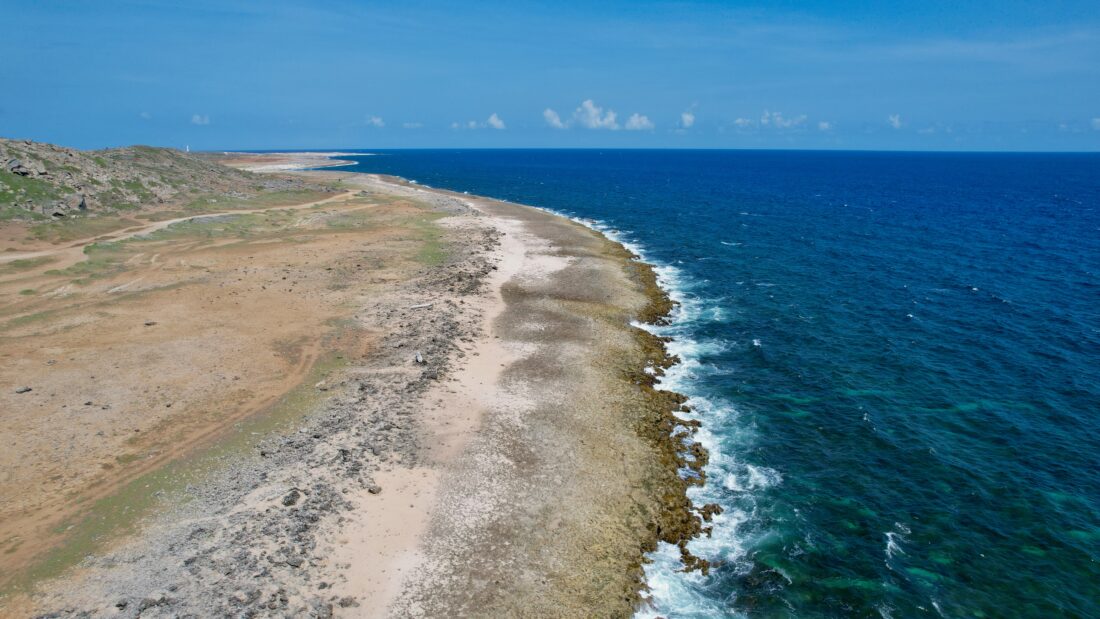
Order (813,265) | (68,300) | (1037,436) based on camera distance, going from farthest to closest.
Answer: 1. (813,265)
2. (68,300)
3. (1037,436)

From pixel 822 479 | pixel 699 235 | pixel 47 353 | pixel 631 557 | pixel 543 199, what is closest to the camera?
pixel 631 557

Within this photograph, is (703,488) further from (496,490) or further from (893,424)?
(893,424)

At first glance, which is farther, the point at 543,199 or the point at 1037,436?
the point at 543,199

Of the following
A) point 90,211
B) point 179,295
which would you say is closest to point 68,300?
point 179,295

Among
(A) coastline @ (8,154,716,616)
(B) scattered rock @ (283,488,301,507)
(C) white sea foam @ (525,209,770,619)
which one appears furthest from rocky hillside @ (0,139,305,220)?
(C) white sea foam @ (525,209,770,619)

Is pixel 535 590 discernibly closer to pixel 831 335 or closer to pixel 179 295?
pixel 831 335

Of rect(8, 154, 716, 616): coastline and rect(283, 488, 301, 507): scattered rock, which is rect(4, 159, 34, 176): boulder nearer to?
rect(8, 154, 716, 616): coastline

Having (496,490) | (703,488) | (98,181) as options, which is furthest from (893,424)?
(98,181)
